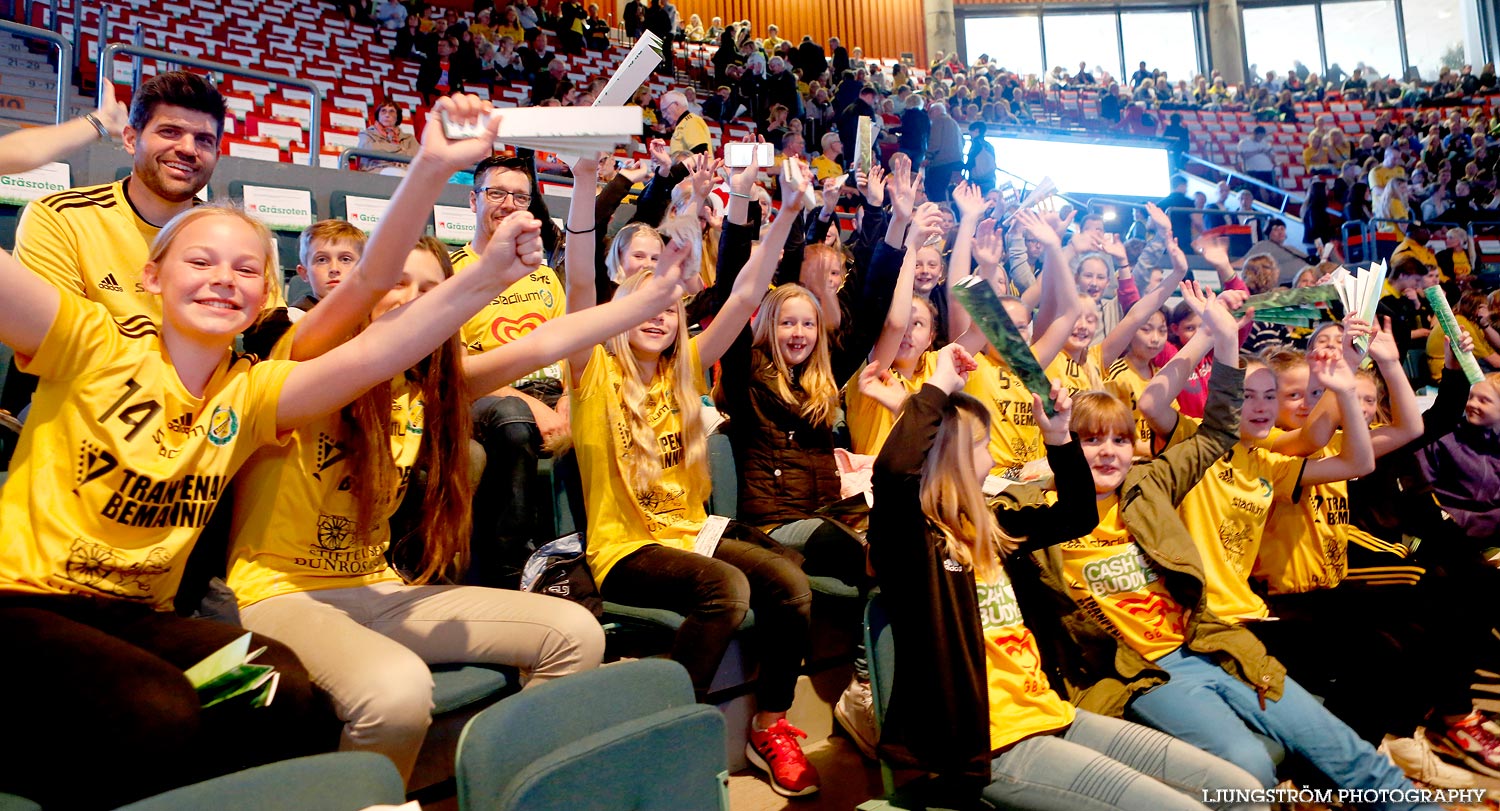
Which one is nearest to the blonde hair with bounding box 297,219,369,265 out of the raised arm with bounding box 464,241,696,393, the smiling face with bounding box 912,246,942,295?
the raised arm with bounding box 464,241,696,393

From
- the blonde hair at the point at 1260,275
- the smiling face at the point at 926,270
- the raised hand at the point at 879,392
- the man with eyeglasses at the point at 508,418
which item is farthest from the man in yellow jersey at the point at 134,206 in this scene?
the blonde hair at the point at 1260,275

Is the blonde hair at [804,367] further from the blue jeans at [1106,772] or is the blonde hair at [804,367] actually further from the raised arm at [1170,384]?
the blue jeans at [1106,772]

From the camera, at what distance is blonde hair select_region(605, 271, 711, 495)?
2281 millimetres

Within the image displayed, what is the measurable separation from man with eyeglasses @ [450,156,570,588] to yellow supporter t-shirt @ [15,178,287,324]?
0.57m

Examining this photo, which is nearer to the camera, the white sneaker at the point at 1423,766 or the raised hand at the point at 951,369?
the raised hand at the point at 951,369

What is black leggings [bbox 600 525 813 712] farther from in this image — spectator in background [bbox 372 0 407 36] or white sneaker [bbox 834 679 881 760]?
spectator in background [bbox 372 0 407 36]

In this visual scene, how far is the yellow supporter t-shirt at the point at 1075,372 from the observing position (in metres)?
3.17

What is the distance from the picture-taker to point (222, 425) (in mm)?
1481

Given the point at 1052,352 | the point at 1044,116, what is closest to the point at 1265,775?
the point at 1052,352

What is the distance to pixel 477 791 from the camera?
3.86 feet

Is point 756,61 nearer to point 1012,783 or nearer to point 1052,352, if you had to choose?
point 1052,352

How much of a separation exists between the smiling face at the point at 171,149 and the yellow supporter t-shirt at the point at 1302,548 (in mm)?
2993

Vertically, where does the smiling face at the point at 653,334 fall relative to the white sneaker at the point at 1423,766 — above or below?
above

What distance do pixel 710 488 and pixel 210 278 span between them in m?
1.36
